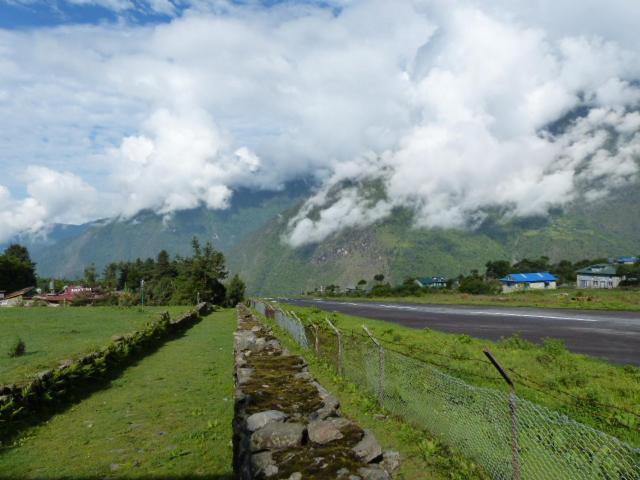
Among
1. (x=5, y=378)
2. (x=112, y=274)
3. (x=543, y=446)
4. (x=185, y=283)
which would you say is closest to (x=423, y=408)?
(x=543, y=446)

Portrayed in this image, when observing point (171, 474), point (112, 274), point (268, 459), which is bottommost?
point (171, 474)

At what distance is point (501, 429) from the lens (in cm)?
811

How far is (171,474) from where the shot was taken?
747cm

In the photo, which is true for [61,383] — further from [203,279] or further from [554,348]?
[203,279]

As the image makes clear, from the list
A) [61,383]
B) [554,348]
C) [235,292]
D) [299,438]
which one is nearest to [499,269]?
[235,292]

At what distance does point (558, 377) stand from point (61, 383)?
13.5m

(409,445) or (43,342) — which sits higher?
(43,342)

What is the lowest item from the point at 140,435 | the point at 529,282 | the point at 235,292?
the point at 140,435

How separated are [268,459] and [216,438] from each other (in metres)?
4.35

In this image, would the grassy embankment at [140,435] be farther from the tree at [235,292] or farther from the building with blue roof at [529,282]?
the building with blue roof at [529,282]

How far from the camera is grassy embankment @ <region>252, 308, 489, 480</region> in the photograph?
6.91 meters

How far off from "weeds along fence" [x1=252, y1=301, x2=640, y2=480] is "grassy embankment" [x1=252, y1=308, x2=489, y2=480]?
0.23m

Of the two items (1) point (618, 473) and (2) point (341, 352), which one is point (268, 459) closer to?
(1) point (618, 473)

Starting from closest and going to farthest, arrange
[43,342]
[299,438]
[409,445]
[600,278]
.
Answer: [299,438], [409,445], [43,342], [600,278]
